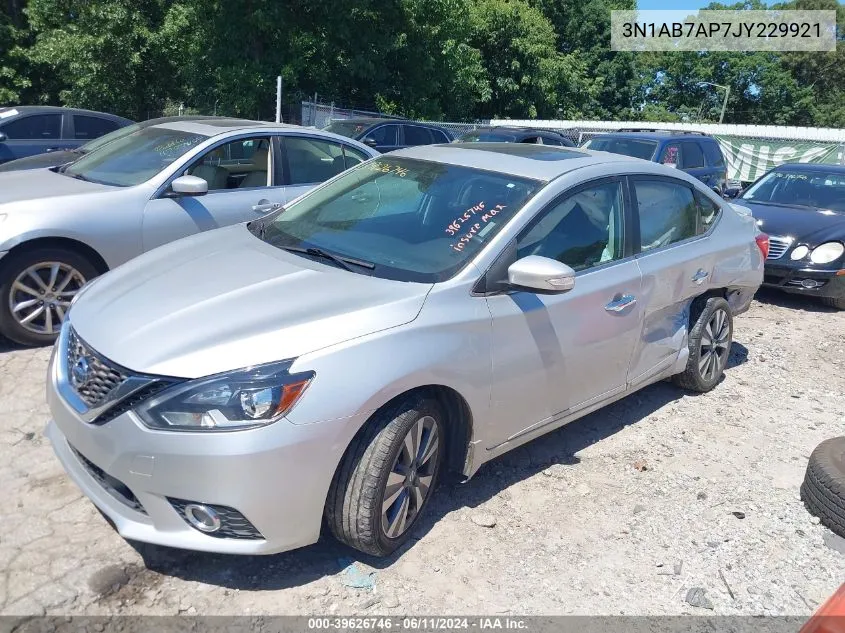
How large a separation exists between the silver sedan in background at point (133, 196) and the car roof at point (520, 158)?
1.45 metres

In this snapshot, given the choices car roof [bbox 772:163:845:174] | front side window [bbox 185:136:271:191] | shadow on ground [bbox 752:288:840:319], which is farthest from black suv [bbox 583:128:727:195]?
front side window [bbox 185:136:271:191]

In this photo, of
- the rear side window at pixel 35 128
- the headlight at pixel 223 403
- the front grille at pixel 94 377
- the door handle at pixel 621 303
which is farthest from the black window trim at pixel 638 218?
the rear side window at pixel 35 128

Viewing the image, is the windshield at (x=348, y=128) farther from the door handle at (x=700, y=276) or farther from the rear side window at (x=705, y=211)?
the door handle at (x=700, y=276)

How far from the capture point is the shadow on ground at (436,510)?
2955 mm

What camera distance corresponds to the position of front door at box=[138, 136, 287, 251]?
539 cm

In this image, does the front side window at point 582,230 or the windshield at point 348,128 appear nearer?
the front side window at point 582,230

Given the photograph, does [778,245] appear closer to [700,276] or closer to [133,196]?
[700,276]

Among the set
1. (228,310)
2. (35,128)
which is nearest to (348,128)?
(35,128)

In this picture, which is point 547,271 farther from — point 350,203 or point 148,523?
point 148,523

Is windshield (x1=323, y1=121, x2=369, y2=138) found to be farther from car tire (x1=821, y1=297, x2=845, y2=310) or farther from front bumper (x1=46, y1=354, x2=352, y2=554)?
front bumper (x1=46, y1=354, x2=352, y2=554)

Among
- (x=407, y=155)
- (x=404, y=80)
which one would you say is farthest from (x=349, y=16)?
(x=407, y=155)

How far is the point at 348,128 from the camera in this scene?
14555 mm

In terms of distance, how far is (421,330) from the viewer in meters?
2.98

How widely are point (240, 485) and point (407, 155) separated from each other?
2444 mm
